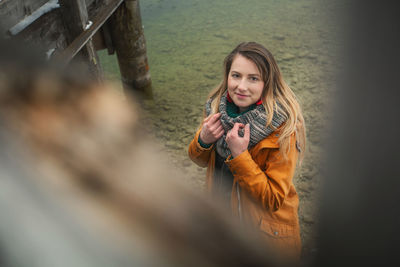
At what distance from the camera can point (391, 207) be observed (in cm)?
17

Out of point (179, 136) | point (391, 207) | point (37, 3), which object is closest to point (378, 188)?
point (391, 207)

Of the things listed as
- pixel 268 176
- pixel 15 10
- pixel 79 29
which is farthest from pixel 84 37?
pixel 268 176

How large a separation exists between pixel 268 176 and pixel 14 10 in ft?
5.17

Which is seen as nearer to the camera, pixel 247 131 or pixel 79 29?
pixel 247 131

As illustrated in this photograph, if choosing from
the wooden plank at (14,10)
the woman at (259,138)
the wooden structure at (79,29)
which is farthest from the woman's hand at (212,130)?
the wooden plank at (14,10)

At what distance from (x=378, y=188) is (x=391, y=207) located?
1cm

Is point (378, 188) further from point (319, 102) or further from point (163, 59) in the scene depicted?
point (163, 59)

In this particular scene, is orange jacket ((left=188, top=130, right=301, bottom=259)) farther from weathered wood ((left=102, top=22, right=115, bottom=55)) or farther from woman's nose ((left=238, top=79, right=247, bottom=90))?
weathered wood ((left=102, top=22, right=115, bottom=55))

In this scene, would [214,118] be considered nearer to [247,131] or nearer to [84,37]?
[247,131]

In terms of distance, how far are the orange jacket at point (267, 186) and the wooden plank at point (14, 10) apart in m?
1.32

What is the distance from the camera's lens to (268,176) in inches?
51.1

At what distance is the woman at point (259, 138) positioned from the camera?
1.25m

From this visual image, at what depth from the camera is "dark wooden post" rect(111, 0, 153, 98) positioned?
361 cm

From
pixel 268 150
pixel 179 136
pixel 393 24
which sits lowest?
pixel 179 136
